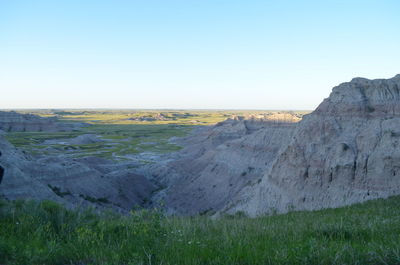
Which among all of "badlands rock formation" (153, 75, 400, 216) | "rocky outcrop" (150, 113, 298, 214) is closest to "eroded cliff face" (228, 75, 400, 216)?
"badlands rock formation" (153, 75, 400, 216)

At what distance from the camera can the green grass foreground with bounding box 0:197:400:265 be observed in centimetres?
407

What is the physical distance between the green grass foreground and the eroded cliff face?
12746 mm

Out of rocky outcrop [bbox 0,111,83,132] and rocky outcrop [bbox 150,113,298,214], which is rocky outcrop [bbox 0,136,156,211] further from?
rocky outcrop [bbox 0,111,83,132]

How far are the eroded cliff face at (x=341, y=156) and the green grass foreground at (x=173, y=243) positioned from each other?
12.7 meters

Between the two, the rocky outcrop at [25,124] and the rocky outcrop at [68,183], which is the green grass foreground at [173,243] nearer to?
the rocky outcrop at [68,183]

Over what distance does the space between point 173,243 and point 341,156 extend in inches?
709

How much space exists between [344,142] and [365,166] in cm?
245

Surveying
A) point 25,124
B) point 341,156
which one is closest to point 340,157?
point 341,156

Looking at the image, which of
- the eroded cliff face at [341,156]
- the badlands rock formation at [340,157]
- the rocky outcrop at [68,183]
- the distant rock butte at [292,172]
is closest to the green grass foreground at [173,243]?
the distant rock butte at [292,172]

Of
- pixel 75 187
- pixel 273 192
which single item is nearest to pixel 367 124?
pixel 273 192

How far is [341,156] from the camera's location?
20.2 m

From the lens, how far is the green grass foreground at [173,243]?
13.4 feet

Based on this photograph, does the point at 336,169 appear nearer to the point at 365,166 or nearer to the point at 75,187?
the point at 365,166

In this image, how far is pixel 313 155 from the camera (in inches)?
869
